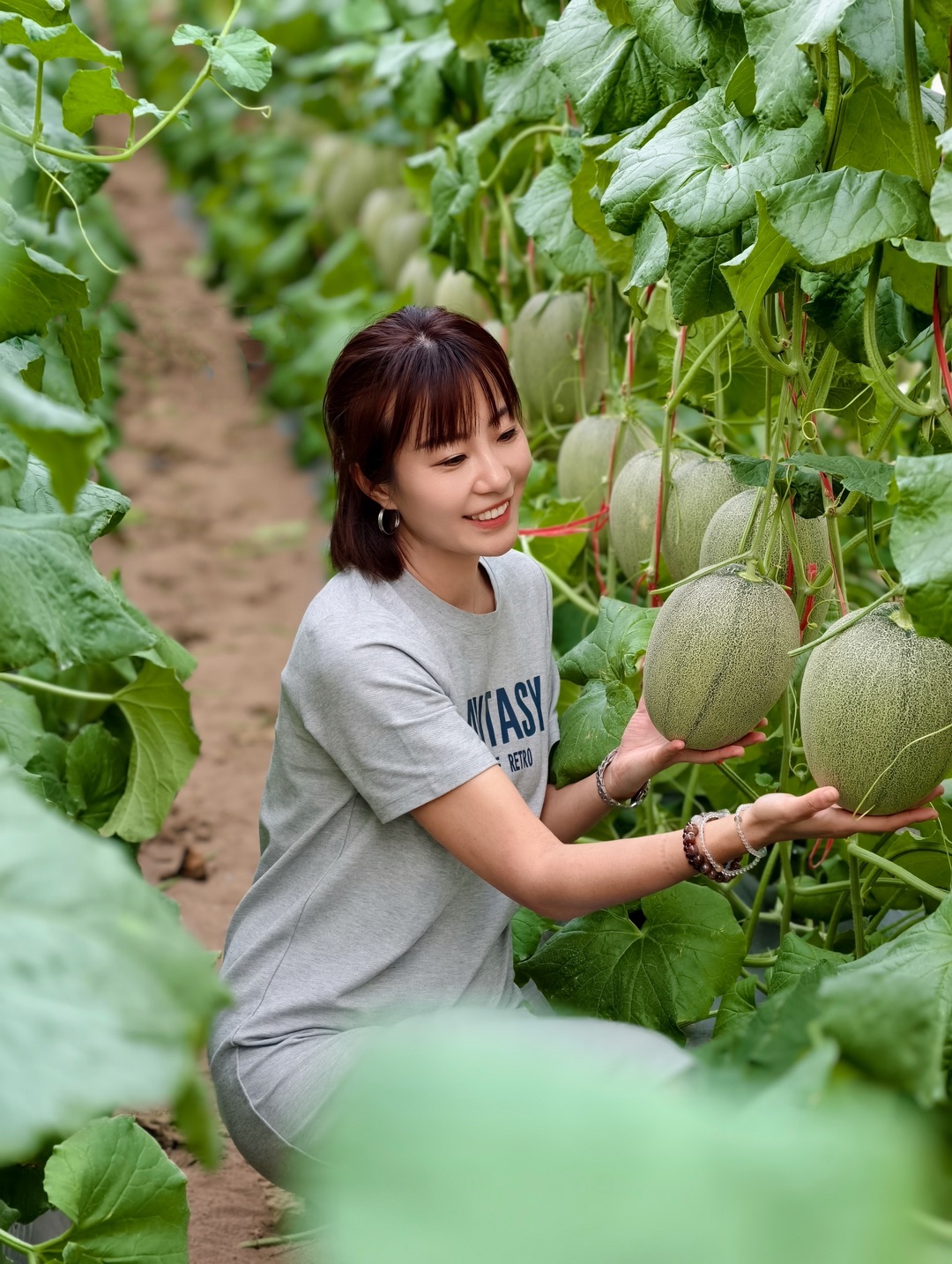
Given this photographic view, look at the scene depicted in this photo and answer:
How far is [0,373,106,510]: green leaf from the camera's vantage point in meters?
0.91

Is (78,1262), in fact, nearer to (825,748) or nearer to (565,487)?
(825,748)

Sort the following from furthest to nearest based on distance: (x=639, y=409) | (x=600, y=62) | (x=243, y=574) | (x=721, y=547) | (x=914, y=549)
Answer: (x=243, y=574), (x=639, y=409), (x=600, y=62), (x=721, y=547), (x=914, y=549)

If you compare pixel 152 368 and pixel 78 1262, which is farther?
pixel 152 368

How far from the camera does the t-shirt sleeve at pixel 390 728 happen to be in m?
1.76

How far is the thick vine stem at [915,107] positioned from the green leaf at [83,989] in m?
1.04

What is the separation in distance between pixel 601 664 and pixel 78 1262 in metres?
0.98

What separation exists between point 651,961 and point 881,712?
691 millimetres

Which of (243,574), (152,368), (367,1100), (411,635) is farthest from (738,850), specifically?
(152,368)

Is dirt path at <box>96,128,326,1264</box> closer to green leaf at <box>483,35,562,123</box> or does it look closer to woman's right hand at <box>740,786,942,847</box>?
woman's right hand at <box>740,786,942,847</box>

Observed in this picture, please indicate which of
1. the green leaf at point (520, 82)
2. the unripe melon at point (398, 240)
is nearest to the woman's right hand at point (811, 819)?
the green leaf at point (520, 82)

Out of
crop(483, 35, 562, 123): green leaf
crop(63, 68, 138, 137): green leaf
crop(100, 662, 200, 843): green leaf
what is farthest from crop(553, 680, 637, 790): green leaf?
crop(483, 35, 562, 123): green leaf

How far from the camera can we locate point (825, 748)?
1507 millimetres

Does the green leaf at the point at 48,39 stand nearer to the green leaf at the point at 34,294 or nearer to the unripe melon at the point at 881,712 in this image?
the green leaf at the point at 34,294

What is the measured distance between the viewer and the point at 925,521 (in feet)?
4.21
